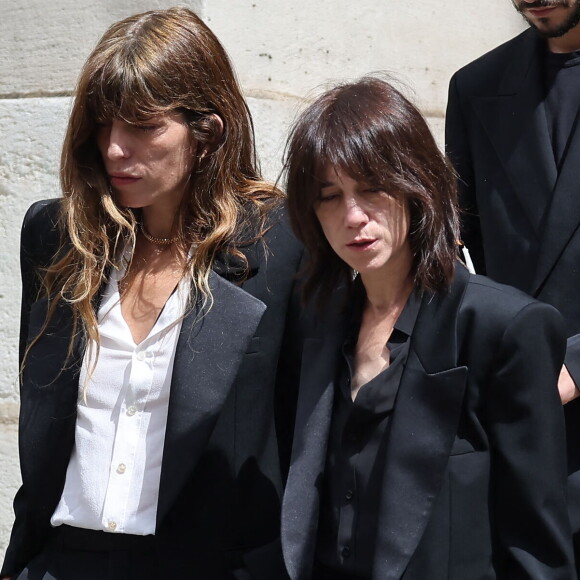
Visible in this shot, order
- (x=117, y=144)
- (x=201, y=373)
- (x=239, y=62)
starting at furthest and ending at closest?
(x=239, y=62) → (x=117, y=144) → (x=201, y=373)

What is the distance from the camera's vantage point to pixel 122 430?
91.0 inches

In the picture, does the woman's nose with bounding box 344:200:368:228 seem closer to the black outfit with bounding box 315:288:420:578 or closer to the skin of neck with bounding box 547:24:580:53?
the black outfit with bounding box 315:288:420:578

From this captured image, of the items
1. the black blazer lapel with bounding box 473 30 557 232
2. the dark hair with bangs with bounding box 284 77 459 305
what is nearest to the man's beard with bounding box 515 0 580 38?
the black blazer lapel with bounding box 473 30 557 232

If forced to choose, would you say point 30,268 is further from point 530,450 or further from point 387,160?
point 530,450

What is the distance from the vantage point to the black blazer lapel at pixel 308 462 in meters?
1.99

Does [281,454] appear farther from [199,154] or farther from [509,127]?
[509,127]

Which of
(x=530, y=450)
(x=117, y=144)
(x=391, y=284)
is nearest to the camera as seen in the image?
(x=530, y=450)

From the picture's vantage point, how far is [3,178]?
151 inches

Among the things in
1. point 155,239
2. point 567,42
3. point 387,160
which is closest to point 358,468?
point 387,160

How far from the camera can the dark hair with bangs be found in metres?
1.95

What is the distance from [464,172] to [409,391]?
869 millimetres

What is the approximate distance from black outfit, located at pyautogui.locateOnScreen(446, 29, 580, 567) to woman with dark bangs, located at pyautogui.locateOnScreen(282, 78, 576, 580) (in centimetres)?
38

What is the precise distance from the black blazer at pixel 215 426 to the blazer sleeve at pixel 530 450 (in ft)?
1.95

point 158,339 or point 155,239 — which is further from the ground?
point 155,239
